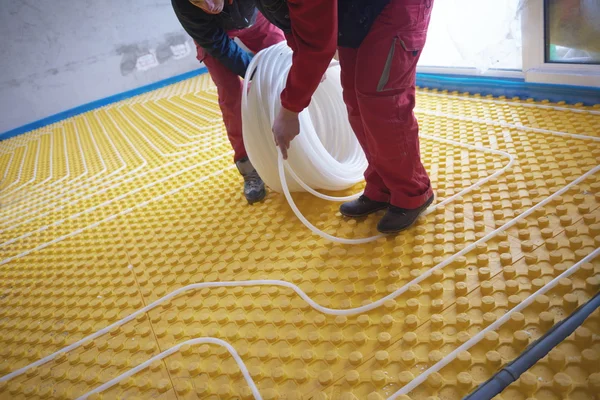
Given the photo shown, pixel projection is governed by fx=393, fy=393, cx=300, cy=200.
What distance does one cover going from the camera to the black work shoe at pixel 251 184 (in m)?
2.25

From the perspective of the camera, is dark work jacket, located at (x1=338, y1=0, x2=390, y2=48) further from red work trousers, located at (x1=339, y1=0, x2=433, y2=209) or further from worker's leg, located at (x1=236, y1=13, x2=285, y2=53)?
worker's leg, located at (x1=236, y1=13, x2=285, y2=53)

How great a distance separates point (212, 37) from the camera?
6.37 ft

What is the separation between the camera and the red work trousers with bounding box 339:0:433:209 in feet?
4.53

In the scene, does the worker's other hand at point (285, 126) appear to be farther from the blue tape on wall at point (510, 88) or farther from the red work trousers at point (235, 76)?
the blue tape on wall at point (510, 88)

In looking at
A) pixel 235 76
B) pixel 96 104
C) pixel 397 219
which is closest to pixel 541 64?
pixel 397 219

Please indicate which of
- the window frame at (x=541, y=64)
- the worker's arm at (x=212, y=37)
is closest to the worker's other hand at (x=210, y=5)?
the worker's arm at (x=212, y=37)

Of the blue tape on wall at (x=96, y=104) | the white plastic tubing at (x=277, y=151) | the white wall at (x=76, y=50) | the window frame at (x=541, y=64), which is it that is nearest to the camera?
the white plastic tubing at (x=277, y=151)

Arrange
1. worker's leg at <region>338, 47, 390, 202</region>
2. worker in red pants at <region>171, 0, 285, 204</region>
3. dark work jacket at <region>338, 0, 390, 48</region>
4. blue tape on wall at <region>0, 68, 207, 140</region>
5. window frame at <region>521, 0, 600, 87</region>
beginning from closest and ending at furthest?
dark work jacket at <region>338, 0, 390, 48</region> < worker's leg at <region>338, 47, 390, 202</region> < worker in red pants at <region>171, 0, 285, 204</region> < window frame at <region>521, 0, 600, 87</region> < blue tape on wall at <region>0, 68, 207, 140</region>

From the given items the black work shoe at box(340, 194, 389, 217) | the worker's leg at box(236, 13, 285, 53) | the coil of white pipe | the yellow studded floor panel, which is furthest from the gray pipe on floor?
the worker's leg at box(236, 13, 285, 53)

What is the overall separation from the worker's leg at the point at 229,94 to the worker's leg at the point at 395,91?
0.99 meters

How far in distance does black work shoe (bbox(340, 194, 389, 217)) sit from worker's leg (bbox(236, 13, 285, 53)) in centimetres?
116

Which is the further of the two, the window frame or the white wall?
the white wall

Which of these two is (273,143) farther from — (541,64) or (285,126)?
(541,64)

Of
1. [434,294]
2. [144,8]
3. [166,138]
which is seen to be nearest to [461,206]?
[434,294]
